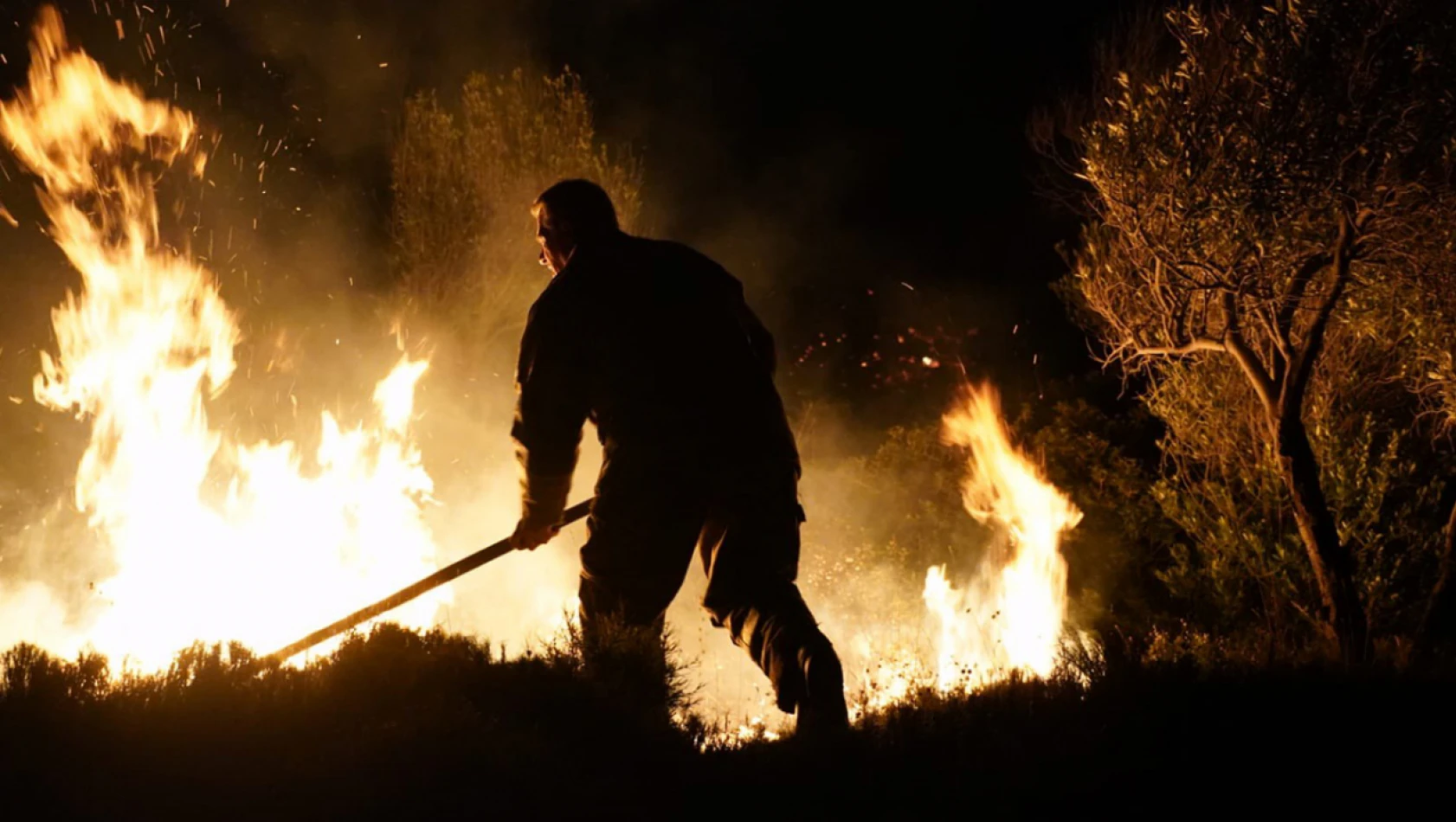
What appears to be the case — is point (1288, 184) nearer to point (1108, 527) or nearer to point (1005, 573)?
point (1005, 573)

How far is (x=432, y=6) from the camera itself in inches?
661

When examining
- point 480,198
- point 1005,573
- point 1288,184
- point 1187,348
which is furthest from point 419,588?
point 480,198

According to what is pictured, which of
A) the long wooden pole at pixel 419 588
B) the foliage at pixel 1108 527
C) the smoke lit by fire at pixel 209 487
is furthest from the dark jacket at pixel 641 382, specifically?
the foliage at pixel 1108 527

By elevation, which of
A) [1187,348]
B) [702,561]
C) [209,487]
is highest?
[209,487]

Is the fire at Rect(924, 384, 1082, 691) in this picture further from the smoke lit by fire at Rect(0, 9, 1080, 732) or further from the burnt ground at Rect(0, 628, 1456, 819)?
the burnt ground at Rect(0, 628, 1456, 819)

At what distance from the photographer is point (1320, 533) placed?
7066 mm

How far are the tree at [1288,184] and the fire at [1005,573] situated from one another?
2.42 meters

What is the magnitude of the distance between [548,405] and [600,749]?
4.94 feet

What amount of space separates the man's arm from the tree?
3.81 m

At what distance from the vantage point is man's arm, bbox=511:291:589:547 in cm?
498

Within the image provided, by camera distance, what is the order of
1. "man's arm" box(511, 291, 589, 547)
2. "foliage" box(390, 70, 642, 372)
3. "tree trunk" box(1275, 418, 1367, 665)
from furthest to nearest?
1. "foliage" box(390, 70, 642, 372)
2. "tree trunk" box(1275, 418, 1367, 665)
3. "man's arm" box(511, 291, 589, 547)

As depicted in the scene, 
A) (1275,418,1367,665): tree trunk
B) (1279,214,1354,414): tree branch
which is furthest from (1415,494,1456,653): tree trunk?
(1279,214,1354,414): tree branch

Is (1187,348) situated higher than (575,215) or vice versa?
(1187,348)

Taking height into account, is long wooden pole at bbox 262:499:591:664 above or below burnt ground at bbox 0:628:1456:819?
above
